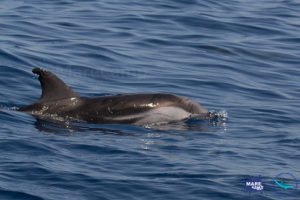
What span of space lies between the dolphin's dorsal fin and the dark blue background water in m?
0.79

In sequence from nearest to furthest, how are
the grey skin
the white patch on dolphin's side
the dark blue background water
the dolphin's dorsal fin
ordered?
the dark blue background water
the dolphin's dorsal fin
the grey skin
the white patch on dolphin's side

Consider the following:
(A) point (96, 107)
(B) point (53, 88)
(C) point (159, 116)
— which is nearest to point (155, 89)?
(C) point (159, 116)

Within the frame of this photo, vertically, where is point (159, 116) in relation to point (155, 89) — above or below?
below

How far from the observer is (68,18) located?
22469mm

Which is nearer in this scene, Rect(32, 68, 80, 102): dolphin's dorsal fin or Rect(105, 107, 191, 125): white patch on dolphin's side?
Rect(32, 68, 80, 102): dolphin's dorsal fin

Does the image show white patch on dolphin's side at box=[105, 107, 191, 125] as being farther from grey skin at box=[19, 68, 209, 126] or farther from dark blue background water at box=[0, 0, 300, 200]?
dark blue background water at box=[0, 0, 300, 200]

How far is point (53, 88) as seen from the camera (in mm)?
10266

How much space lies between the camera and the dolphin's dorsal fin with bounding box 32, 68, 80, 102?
33.1ft

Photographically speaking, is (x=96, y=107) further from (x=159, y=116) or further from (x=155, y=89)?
(x=155, y=89)

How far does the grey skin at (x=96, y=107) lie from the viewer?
10.2 metres

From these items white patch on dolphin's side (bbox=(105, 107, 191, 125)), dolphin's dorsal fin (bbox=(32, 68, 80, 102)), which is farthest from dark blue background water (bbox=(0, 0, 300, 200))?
dolphin's dorsal fin (bbox=(32, 68, 80, 102))

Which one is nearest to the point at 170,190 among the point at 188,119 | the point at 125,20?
the point at 188,119

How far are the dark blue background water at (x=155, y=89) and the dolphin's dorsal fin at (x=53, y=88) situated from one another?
79cm

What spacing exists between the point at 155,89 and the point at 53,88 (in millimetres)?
4288
